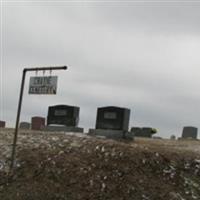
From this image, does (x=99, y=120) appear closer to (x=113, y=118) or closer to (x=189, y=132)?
(x=113, y=118)

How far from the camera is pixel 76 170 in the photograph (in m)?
14.9

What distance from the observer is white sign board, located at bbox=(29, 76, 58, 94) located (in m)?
14.9

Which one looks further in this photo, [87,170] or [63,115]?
[63,115]

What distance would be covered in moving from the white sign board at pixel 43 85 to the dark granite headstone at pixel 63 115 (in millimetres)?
10020

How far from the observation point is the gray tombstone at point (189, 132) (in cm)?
3466

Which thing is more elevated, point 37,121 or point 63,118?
point 63,118

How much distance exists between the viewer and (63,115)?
2583 centimetres

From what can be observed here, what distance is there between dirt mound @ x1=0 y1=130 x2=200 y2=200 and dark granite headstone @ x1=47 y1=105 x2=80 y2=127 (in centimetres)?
779

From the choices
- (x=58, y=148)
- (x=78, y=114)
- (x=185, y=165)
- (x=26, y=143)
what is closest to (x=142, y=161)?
(x=185, y=165)

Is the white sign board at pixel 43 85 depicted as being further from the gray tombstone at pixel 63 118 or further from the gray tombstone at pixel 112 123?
the gray tombstone at pixel 63 118

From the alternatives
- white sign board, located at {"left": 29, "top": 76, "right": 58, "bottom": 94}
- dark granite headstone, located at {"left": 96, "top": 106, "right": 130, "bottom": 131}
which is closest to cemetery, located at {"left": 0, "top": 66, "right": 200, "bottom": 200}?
white sign board, located at {"left": 29, "top": 76, "right": 58, "bottom": 94}

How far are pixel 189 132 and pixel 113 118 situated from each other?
1224 centimetres

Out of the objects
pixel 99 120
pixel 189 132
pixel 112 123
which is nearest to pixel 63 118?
pixel 99 120

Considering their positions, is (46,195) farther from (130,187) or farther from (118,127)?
(118,127)
